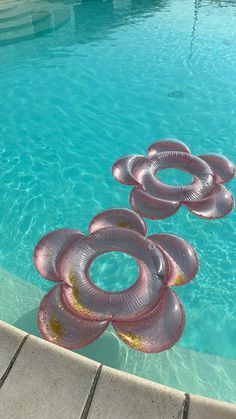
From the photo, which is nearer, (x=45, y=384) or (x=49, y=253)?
(x=45, y=384)

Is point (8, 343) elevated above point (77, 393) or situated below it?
above

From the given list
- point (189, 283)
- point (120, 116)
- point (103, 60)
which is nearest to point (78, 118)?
point (120, 116)

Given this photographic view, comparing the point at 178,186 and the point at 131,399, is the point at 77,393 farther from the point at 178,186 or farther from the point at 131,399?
the point at 178,186

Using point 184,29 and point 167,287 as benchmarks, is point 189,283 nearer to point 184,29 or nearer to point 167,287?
point 167,287

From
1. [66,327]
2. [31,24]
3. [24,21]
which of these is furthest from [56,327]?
[24,21]

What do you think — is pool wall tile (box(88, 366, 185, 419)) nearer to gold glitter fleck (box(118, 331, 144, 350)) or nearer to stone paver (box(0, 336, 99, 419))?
stone paver (box(0, 336, 99, 419))

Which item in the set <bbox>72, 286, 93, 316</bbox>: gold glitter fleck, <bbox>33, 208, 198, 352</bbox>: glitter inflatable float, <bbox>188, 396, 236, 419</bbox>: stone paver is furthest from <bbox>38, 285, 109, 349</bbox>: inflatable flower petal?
<bbox>188, 396, 236, 419</bbox>: stone paver
